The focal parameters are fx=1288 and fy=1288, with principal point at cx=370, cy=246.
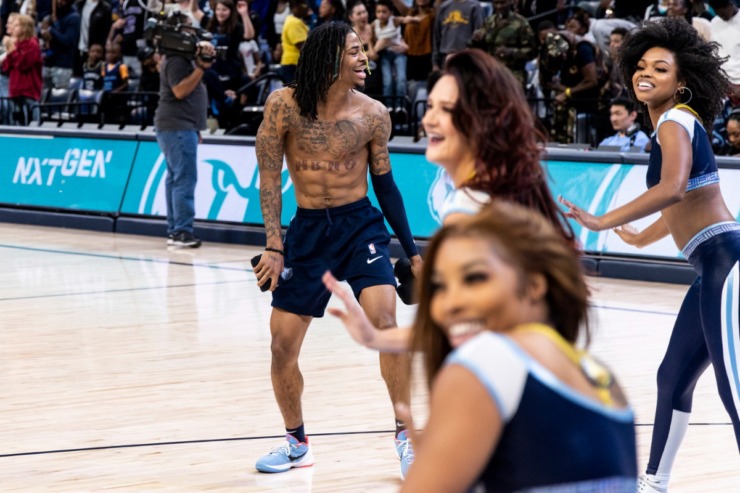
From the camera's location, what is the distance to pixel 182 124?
492 inches

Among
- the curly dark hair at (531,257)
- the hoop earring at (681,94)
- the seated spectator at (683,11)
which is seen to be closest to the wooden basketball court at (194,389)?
the curly dark hair at (531,257)

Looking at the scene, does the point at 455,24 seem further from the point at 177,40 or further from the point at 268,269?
the point at 268,269

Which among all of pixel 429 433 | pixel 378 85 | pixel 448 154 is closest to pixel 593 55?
pixel 378 85

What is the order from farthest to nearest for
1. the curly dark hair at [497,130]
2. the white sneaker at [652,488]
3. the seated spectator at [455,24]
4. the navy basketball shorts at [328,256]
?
1. the seated spectator at [455,24]
2. the navy basketball shorts at [328,256]
3. the white sneaker at [652,488]
4. the curly dark hair at [497,130]

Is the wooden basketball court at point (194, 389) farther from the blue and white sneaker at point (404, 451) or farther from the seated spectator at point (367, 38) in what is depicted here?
the seated spectator at point (367, 38)

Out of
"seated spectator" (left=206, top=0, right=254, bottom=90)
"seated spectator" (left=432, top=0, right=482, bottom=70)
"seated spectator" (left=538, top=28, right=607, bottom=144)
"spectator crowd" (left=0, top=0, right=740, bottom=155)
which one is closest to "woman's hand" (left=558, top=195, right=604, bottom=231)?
"spectator crowd" (left=0, top=0, right=740, bottom=155)

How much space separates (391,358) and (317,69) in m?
1.25

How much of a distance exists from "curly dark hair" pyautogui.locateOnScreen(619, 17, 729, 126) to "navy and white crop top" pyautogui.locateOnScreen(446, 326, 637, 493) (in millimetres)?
2697

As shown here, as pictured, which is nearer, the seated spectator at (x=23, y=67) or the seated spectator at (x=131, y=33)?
the seated spectator at (x=23, y=67)

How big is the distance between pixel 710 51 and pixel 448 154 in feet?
6.99

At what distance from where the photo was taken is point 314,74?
5387 millimetres

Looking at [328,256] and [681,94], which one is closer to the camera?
[681,94]

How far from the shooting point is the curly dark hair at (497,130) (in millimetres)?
2852

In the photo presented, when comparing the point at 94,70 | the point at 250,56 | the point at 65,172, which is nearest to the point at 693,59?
the point at 65,172
